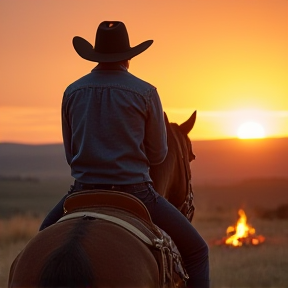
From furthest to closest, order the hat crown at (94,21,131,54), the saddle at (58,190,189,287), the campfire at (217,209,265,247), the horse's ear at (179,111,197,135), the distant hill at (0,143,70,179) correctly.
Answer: the distant hill at (0,143,70,179) < the campfire at (217,209,265,247) < the horse's ear at (179,111,197,135) < the hat crown at (94,21,131,54) < the saddle at (58,190,189,287)

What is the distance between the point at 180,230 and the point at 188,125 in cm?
150

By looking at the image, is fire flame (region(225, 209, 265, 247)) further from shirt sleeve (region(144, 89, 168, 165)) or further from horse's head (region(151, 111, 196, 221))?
shirt sleeve (region(144, 89, 168, 165))

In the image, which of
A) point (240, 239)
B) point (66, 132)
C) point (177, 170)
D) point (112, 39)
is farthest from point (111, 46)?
point (240, 239)

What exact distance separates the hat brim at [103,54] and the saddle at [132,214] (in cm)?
93

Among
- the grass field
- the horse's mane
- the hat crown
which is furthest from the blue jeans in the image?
the grass field

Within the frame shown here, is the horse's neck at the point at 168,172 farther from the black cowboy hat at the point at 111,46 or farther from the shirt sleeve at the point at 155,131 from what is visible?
the black cowboy hat at the point at 111,46

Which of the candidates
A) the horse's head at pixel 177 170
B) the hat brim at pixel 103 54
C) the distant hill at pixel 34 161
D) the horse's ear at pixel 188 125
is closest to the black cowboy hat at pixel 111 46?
the hat brim at pixel 103 54

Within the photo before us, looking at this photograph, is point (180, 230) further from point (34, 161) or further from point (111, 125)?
point (34, 161)

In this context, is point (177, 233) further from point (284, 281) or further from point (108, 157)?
point (284, 281)

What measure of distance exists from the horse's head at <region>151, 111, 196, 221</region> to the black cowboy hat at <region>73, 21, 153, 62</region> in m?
0.83

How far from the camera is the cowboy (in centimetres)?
468

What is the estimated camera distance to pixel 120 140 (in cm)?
468

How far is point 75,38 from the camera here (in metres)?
5.31

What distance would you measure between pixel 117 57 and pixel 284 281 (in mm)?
6136
